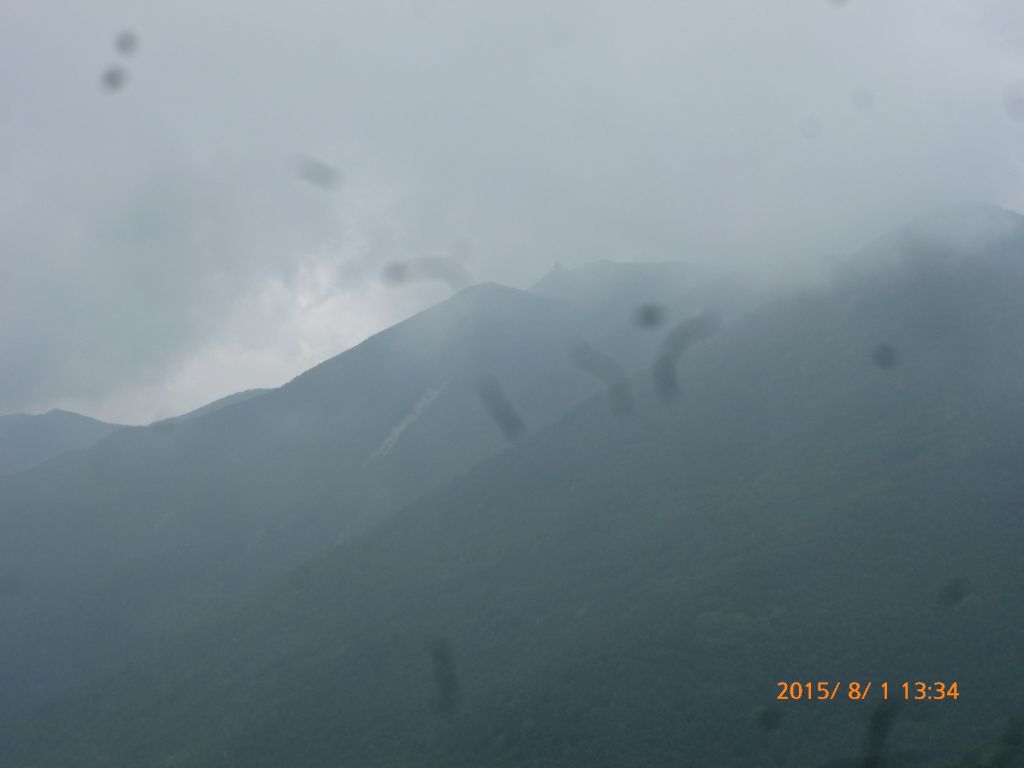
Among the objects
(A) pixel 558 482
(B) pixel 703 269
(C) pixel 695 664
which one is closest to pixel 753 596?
(C) pixel 695 664

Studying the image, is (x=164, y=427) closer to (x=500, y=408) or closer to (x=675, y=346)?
(x=500, y=408)

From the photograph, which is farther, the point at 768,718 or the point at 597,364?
the point at 597,364

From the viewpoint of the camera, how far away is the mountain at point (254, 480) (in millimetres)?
62969

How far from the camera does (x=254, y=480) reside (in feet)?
250

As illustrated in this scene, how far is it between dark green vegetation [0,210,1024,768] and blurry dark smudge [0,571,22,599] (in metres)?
12.0

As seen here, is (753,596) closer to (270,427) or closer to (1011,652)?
(1011,652)

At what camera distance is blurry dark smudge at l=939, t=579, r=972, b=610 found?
28.0 meters

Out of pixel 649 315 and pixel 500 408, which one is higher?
pixel 649 315

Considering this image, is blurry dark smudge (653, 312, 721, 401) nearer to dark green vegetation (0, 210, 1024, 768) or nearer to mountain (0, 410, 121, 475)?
dark green vegetation (0, 210, 1024, 768)

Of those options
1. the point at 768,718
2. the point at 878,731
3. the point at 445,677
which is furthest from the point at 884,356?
the point at 445,677

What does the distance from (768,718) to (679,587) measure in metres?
9.69

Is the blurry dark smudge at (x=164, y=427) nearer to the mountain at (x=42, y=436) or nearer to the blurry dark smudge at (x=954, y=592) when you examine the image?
the mountain at (x=42, y=436)
